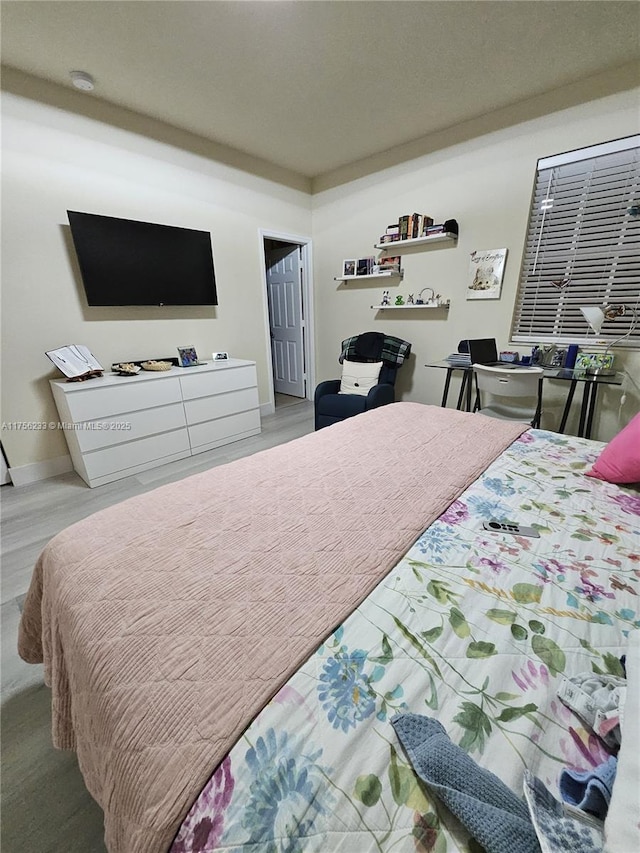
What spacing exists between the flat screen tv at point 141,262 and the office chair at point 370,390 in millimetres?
1458

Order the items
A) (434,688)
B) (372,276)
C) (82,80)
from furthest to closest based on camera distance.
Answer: (372,276) < (82,80) < (434,688)

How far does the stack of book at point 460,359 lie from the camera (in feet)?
9.91

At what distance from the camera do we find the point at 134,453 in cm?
280

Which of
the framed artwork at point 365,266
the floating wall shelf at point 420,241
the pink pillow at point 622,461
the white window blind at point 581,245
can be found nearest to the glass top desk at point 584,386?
the white window blind at point 581,245

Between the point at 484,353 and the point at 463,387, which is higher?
the point at 484,353

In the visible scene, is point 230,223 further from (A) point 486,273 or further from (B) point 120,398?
(A) point 486,273

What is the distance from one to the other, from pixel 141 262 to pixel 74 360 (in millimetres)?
998

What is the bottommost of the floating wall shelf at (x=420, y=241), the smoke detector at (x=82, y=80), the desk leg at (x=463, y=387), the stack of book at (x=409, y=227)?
the desk leg at (x=463, y=387)

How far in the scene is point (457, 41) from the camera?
6.74 ft

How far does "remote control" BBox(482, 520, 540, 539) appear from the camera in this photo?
3.28ft

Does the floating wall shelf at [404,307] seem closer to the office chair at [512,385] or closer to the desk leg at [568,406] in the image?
the office chair at [512,385]

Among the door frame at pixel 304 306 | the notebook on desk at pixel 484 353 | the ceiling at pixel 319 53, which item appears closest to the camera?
the ceiling at pixel 319 53

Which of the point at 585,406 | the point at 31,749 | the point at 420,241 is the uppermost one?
the point at 420,241

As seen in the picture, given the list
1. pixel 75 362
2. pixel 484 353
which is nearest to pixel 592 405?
pixel 484 353
